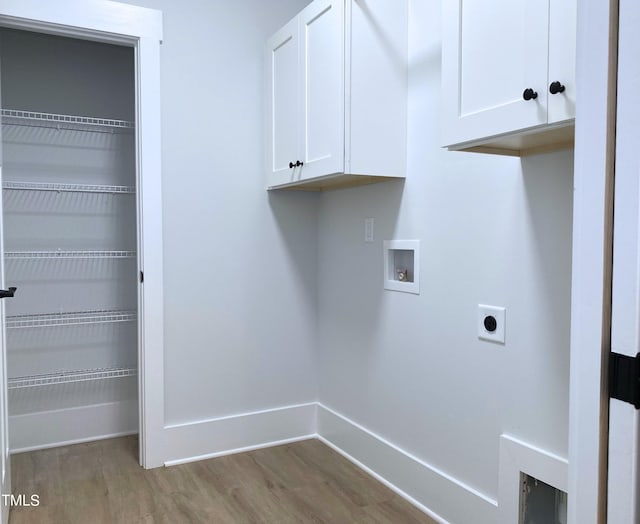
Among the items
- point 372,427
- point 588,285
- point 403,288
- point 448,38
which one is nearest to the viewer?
point 588,285

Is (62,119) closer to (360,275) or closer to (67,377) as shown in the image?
(67,377)

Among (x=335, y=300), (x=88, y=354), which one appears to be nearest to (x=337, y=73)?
(x=335, y=300)

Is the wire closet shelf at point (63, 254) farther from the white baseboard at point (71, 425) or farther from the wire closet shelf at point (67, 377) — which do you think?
the white baseboard at point (71, 425)

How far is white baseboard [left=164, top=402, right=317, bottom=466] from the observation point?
2.73 m

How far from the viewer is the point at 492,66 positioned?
151 centimetres

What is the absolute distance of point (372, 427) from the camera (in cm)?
259

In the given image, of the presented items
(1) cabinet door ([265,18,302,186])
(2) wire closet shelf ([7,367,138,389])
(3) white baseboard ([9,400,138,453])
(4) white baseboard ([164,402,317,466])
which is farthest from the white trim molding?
(3) white baseboard ([9,400,138,453])

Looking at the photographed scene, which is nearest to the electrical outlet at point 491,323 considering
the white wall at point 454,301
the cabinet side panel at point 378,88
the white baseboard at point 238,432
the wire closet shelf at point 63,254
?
the white wall at point 454,301

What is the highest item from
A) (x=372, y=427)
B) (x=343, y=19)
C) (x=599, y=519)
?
(x=343, y=19)

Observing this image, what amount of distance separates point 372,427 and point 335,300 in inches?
26.8

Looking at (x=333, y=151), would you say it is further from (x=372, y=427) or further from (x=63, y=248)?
(x=63, y=248)

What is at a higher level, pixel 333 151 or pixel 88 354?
pixel 333 151

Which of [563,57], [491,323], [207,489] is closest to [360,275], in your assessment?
[491,323]

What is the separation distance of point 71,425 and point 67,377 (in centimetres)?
30
